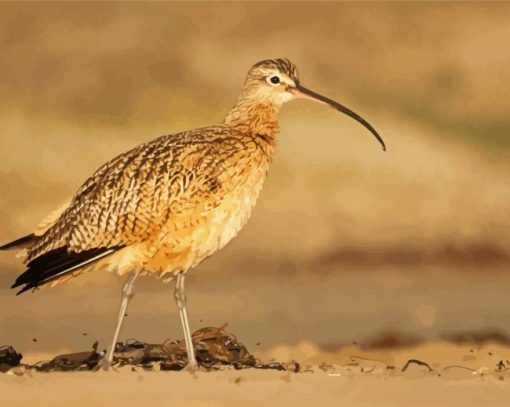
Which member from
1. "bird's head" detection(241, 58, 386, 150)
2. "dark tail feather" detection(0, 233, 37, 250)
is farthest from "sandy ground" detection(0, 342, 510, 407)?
"bird's head" detection(241, 58, 386, 150)

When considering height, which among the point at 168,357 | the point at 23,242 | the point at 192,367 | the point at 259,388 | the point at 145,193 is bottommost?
the point at 259,388

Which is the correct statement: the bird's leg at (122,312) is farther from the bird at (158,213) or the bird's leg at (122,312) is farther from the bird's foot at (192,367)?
the bird's foot at (192,367)

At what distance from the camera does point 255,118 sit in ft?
51.2

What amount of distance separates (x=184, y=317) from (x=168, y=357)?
39 centimetres

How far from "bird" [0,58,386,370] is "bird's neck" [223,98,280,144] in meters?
0.27

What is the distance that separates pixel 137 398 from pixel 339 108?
3.70 meters

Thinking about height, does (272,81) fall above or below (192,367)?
above

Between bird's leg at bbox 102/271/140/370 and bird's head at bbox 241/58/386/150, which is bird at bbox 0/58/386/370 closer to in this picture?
bird's leg at bbox 102/271/140/370

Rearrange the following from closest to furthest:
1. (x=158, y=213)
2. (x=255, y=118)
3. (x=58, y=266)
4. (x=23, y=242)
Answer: (x=158, y=213)
(x=58, y=266)
(x=23, y=242)
(x=255, y=118)

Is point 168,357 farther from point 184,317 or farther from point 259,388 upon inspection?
point 259,388

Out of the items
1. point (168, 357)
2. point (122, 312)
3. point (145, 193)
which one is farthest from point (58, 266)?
point (168, 357)

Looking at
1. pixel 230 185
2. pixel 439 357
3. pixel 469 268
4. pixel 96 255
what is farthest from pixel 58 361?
pixel 469 268

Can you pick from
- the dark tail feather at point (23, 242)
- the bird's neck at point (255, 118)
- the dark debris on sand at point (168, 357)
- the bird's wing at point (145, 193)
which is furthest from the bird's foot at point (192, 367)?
the bird's neck at point (255, 118)

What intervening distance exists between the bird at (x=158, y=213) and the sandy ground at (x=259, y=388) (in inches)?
29.3
